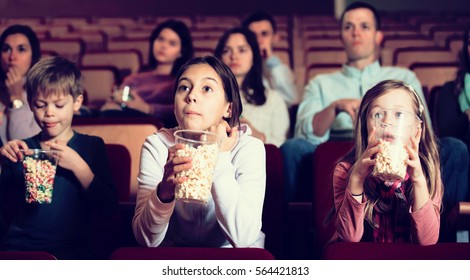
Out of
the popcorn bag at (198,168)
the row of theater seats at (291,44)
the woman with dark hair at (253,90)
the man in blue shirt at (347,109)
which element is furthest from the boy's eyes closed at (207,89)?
the row of theater seats at (291,44)

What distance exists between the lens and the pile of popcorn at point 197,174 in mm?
1288

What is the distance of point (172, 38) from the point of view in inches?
106

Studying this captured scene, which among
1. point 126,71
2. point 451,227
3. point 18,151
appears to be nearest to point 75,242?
point 18,151

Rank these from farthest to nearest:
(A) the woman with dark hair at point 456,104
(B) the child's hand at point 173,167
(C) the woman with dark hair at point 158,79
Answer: (C) the woman with dark hair at point 158,79
(A) the woman with dark hair at point 456,104
(B) the child's hand at point 173,167

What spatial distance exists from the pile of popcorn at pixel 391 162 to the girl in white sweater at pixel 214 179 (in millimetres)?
232

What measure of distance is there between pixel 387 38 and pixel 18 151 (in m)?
2.90

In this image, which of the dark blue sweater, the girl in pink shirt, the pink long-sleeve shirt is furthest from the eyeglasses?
the dark blue sweater

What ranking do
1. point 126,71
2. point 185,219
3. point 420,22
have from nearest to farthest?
point 185,219 → point 126,71 → point 420,22

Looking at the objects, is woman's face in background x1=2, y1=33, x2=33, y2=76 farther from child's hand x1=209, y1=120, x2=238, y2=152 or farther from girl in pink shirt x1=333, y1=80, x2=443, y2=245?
girl in pink shirt x1=333, y1=80, x2=443, y2=245

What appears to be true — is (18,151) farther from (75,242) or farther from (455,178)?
(455,178)

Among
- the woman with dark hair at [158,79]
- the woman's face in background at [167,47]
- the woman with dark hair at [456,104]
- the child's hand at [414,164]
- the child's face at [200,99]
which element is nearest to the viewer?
the child's hand at [414,164]

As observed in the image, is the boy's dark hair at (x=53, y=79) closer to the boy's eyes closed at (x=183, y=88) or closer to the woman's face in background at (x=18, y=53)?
the boy's eyes closed at (x=183, y=88)

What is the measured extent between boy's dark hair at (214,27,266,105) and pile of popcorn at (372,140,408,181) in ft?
3.02

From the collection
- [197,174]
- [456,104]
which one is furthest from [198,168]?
[456,104]
